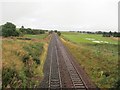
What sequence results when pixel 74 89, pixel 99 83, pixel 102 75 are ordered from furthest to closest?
1. pixel 102 75
2. pixel 99 83
3. pixel 74 89

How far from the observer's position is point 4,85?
1836 centimetres

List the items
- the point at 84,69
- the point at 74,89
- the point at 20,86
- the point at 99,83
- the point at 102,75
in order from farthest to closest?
the point at 84,69 → the point at 102,75 → the point at 99,83 → the point at 74,89 → the point at 20,86

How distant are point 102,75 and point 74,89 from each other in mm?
6722

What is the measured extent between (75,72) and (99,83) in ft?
17.6

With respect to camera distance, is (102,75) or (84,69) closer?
(102,75)

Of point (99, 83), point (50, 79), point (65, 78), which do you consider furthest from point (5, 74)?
point (99, 83)

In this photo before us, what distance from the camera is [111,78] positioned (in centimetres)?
2453

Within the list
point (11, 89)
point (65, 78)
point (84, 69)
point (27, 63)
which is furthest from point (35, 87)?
point (84, 69)

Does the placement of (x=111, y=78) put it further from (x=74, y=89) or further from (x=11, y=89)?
(x=11, y=89)

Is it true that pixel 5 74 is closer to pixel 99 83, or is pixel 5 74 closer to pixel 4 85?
pixel 4 85

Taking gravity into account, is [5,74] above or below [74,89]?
above

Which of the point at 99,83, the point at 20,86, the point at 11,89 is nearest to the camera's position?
the point at 11,89

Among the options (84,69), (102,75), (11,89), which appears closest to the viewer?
(11,89)

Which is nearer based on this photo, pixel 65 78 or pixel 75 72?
pixel 65 78
